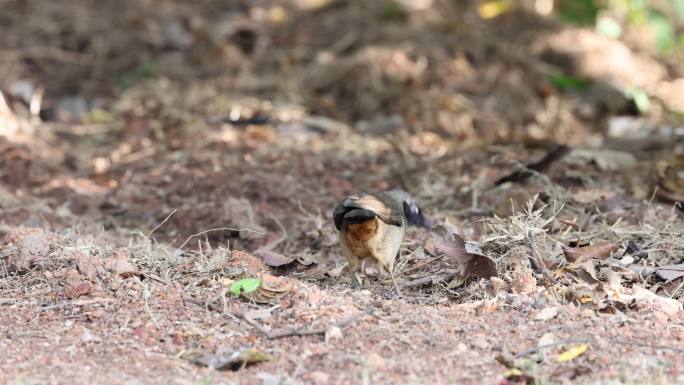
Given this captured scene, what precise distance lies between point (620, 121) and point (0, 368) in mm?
6065

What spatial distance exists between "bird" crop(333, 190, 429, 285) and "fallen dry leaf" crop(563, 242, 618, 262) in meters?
0.84

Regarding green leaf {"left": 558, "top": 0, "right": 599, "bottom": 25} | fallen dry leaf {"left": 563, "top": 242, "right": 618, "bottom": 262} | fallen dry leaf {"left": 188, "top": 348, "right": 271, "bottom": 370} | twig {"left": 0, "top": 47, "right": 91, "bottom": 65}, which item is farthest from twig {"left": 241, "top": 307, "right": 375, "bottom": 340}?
green leaf {"left": 558, "top": 0, "right": 599, "bottom": 25}

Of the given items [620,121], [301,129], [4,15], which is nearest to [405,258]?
[301,129]

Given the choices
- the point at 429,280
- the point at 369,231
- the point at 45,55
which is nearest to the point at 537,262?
the point at 429,280

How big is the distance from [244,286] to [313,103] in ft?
15.5

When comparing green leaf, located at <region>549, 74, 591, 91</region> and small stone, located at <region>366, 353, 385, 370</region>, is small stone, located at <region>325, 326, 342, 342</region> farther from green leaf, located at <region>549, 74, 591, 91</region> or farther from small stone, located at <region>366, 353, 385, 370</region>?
green leaf, located at <region>549, 74, 591, 91</region>

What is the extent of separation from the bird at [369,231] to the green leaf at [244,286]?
0.61 m

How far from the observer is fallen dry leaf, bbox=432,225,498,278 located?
4.54 meters

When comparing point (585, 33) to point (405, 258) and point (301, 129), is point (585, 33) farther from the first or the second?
point (405, 258)

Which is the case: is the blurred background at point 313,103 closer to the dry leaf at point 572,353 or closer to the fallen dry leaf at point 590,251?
the fallen dry leaf at point 590,251

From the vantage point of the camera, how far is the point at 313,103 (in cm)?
884

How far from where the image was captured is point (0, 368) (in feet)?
11.8

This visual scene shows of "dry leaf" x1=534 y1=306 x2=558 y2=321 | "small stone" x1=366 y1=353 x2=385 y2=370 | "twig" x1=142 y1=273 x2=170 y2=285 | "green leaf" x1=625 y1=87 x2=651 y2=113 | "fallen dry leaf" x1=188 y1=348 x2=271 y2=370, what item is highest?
"small stone" x1=366 y1=353 x2=385 y2=370

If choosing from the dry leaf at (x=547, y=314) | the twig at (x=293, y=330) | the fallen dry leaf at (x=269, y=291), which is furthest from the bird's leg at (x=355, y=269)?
the dry leaf at (x=547, y=314)
